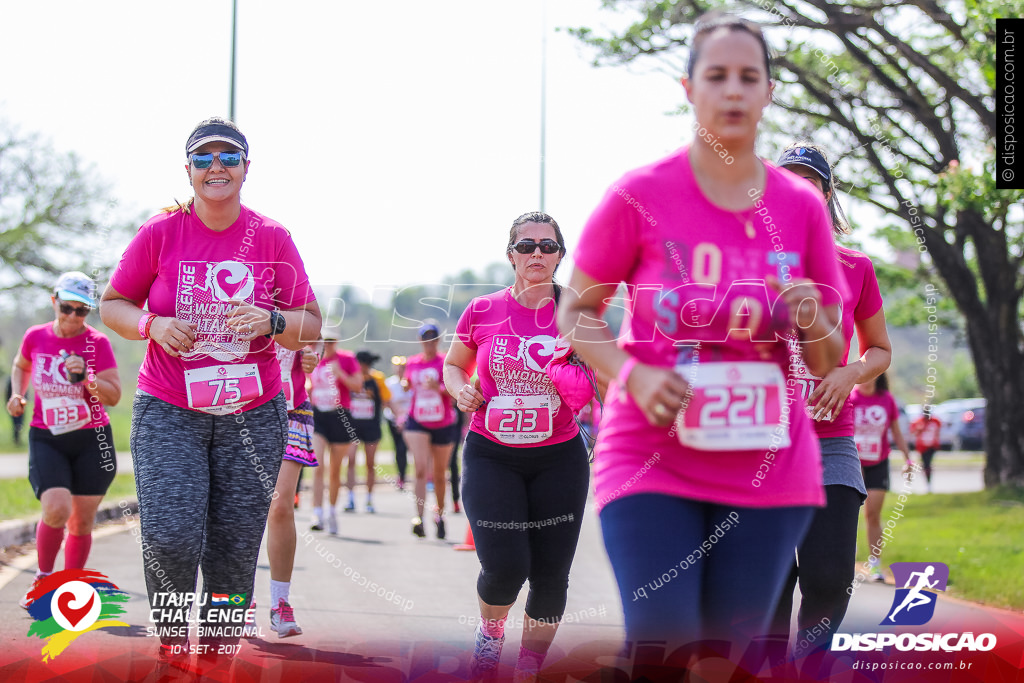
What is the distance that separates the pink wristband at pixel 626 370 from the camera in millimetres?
2494

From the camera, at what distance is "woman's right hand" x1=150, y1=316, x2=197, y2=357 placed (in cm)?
390

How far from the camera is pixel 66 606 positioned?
4.93 meters

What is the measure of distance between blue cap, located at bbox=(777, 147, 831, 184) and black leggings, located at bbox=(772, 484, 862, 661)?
3.98ft

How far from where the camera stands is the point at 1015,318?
1678 cm

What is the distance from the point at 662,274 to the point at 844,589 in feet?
6.37

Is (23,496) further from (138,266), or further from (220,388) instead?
(220,388)

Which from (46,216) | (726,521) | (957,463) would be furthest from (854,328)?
(957,463)

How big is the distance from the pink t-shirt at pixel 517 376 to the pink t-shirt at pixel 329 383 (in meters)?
7.33

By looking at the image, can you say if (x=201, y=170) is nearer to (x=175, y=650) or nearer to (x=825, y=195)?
(x=175, y=650)

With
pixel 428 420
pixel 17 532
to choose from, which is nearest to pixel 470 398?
pixel 17 532

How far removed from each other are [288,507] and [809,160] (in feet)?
11.1

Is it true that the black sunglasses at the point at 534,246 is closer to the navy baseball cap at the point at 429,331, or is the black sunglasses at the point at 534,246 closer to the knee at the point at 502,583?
the knee at the point at 502,583

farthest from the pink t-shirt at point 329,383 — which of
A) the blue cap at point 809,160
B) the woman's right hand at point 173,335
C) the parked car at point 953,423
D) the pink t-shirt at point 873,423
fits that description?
the parked car at point 953,423

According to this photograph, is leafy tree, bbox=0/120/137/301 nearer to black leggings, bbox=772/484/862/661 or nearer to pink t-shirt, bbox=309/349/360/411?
pink t-shirt, bbox=309/349/360/411
